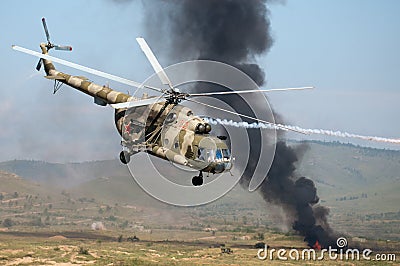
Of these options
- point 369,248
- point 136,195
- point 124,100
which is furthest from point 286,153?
point 124,100

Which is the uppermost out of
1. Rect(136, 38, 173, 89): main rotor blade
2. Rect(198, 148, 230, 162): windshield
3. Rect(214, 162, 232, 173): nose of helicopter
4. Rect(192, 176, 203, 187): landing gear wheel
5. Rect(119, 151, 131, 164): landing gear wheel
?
Rect(136, 38, 173, 89): main rotor blade

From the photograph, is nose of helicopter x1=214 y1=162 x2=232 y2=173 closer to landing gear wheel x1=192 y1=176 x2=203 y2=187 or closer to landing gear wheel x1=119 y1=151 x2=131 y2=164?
landing gear wheel x1=192 y1=176 x2=203 y2=187

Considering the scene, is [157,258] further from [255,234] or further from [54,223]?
[54,223]

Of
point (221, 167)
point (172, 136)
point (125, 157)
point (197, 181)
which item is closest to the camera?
point (221, 167)

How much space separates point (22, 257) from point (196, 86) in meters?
28.8

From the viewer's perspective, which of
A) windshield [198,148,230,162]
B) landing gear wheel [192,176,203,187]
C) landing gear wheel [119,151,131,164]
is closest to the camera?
windshield [198,148,230,162]

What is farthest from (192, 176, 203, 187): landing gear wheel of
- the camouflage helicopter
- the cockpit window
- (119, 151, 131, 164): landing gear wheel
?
(119, 151, 131, 164): landing gear wheel

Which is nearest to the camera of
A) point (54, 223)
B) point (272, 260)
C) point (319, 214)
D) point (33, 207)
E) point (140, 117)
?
point (140, 117)

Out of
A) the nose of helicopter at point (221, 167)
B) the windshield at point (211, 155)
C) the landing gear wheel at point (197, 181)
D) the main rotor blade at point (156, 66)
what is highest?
the main rotor blade at point (156, 66)

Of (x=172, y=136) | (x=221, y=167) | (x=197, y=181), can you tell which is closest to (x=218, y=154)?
(x=221, y=167)

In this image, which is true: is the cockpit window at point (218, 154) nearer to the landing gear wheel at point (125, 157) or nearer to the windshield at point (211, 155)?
the windshield at point (211, 155)

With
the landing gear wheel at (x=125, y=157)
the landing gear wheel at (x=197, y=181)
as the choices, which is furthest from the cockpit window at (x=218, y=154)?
the landing gear wheel at (x=125, y=157)

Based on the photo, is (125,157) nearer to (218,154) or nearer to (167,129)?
(167,129)

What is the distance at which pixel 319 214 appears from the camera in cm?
12369
